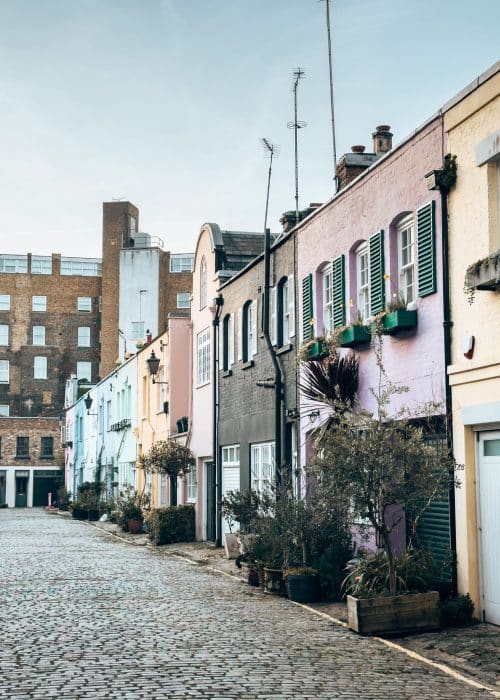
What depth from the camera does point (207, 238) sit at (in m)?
28.4

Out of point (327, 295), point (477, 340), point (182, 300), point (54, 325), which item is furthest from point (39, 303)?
point (477, 340)

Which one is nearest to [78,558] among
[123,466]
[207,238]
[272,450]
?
[272,450]

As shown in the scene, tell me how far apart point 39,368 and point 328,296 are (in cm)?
6496

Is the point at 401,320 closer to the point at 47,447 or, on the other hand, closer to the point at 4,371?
the point at 47,447

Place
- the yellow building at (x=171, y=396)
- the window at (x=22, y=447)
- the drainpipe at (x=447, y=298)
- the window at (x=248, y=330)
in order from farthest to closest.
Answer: the window at (x=22, y=447) → the yellow building at (x=171, y=396) → the window at (x=248, y=330) → the drainpipe at (x=447, y=298)

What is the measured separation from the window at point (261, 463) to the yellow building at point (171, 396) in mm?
6319

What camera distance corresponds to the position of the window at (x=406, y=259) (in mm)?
14375

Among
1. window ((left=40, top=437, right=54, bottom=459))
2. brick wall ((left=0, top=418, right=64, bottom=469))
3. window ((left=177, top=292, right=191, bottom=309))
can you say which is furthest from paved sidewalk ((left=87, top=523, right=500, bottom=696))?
window ((left=40, top=437, right=54, bottom=459))

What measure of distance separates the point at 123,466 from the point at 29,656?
34046 millimetres

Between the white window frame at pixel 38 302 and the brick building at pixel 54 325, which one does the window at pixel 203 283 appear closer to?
the brick building at pixel 54 325

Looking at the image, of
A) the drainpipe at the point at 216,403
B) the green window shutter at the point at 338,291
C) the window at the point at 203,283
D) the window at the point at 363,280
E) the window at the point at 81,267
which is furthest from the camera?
the window at the point at 81,267

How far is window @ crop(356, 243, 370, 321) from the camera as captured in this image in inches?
631

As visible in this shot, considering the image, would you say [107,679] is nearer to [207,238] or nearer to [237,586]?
[237,586]

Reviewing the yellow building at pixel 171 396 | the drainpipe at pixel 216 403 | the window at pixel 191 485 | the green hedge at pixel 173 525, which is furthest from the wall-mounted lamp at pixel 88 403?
the drainpipe at pixel 216 403
